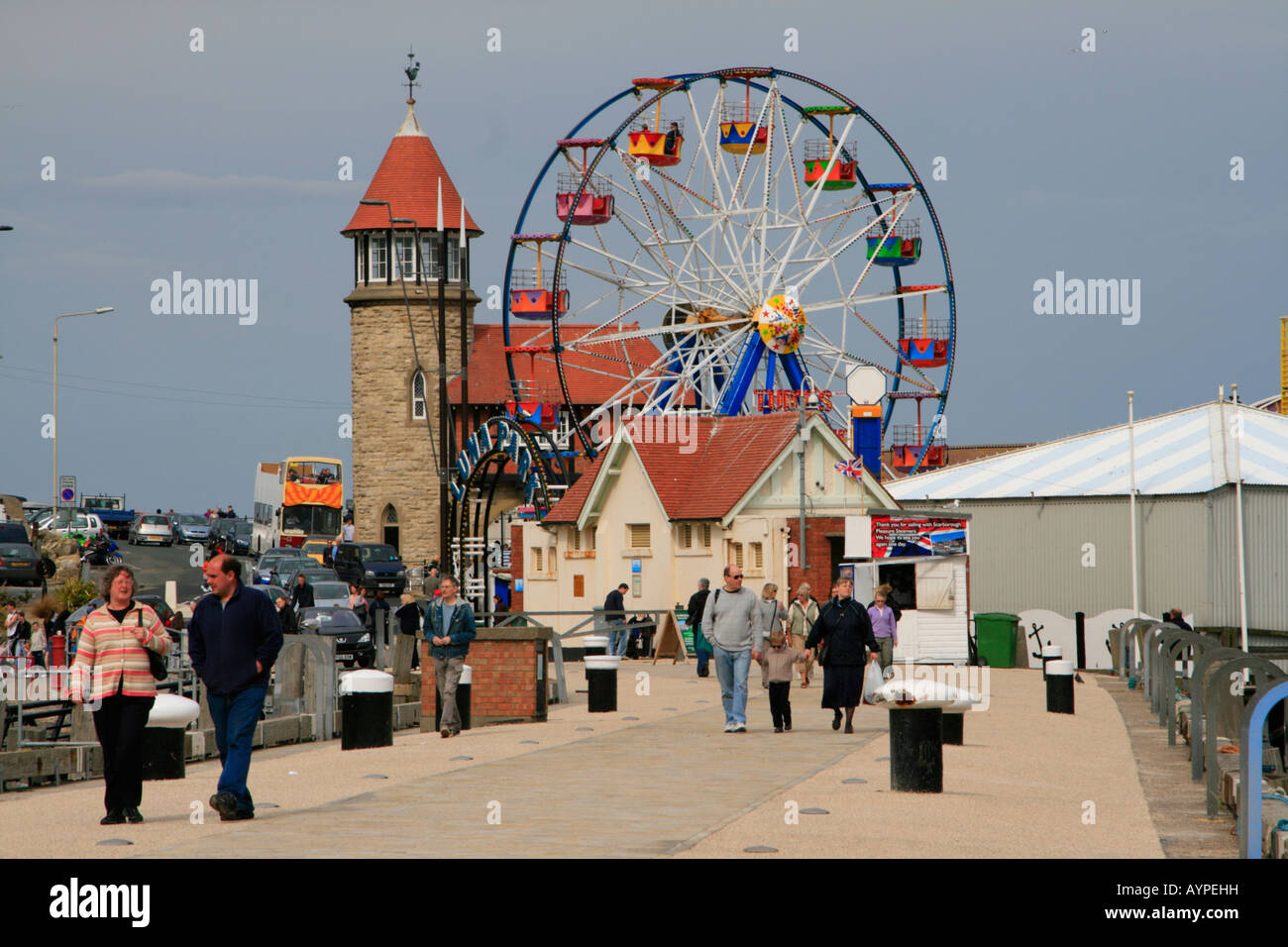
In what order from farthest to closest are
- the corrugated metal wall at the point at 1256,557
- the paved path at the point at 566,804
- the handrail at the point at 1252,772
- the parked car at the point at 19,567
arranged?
1. the parked car at the point at 19,567
2. the corrugated metal wall at the point at 1256,557
3. the paved path at the point at 566,804
4. the handrail at the point at 1252,772

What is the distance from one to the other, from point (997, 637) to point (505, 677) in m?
17.9

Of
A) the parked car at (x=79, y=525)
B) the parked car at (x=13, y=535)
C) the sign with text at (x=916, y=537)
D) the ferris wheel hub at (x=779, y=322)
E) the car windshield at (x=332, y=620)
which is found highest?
the ferris wheel hub at (x=779, y=322)

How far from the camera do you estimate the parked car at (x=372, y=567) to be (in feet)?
195

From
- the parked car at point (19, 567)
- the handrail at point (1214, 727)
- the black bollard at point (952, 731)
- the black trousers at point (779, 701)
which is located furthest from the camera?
the parked car at point (19, 567)

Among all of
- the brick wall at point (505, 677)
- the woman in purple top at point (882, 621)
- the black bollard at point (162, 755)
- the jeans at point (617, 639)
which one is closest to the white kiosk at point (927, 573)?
the jeans at point (617, 639)

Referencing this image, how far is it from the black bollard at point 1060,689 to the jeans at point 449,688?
326 inches

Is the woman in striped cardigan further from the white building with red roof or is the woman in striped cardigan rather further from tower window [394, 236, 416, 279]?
tower window [394, 236, 416, 279]

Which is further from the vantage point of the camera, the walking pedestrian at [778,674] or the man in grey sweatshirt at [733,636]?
the walking pedestrian at [778,674]

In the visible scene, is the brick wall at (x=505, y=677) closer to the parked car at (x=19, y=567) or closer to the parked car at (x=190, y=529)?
the parked car at (x=19, y=567)

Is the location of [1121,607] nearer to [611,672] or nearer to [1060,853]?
[611,672]

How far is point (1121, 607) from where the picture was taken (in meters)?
38.9

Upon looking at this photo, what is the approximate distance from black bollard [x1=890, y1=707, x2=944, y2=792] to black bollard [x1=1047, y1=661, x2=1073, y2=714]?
9668 mm

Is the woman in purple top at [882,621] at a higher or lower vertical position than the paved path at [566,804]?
higher

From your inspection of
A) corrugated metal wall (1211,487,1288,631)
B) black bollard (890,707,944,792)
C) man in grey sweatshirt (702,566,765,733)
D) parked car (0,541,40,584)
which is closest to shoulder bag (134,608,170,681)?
black bollard (890,707,944,792)
